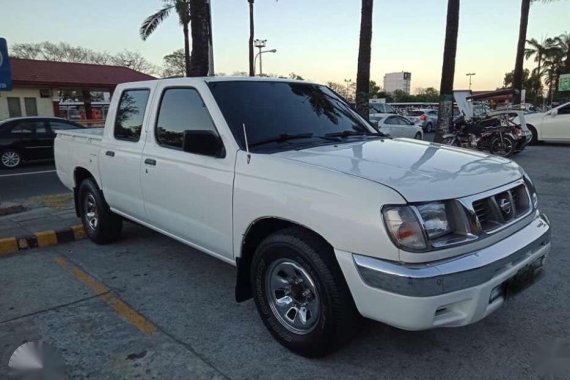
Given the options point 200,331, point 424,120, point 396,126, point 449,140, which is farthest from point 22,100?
point 200,331

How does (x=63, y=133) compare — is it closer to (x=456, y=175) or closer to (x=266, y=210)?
(x=266, y=210)

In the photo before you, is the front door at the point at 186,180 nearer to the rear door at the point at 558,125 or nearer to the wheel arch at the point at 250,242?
the wheel arch at the point at 250,242

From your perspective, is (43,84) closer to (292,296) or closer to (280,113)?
(280,113)

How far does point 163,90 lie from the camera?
421cm

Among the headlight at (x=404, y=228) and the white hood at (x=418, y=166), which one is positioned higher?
the white hood at (x=418, y=166)

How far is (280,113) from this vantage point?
12.4 ft

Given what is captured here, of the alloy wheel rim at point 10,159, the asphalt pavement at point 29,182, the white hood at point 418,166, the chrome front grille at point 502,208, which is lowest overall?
the asphalt pavement at point 29,182

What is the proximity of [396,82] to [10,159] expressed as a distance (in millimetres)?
123329

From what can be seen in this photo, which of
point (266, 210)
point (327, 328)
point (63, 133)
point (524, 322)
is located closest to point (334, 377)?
point (327, 328)

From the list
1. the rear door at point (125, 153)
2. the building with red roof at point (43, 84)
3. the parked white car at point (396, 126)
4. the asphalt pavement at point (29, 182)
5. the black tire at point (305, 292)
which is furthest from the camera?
the building with red roof at point (43, 84)

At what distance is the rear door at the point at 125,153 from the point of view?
4449 millimetres

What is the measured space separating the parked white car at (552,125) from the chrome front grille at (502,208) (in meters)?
15.5

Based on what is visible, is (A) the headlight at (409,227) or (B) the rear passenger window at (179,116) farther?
(B) the rear passenger window at (179,116)

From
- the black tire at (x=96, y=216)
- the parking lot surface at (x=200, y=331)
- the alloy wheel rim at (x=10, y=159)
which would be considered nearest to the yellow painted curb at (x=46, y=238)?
the black tire at (x=96, y=216)
